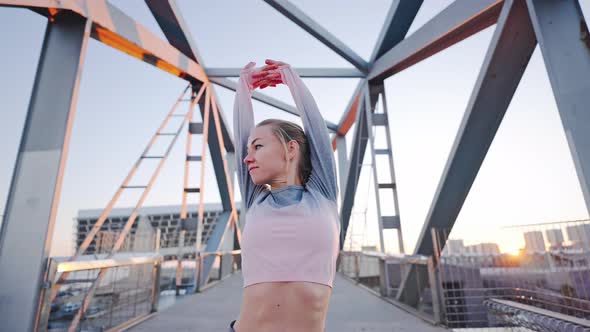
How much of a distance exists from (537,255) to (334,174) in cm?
325

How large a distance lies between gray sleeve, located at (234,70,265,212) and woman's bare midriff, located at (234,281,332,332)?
12.4 inches

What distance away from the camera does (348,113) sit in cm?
915

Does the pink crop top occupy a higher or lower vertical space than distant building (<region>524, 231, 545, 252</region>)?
higher

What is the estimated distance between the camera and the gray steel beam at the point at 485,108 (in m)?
2.82

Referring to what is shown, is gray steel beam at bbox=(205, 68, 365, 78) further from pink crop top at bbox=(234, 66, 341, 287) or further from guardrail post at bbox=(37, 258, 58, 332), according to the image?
pink crop top at bbox=(234, 66, 341, 287)

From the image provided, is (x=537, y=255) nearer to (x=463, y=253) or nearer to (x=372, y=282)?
(x=463, y=253)

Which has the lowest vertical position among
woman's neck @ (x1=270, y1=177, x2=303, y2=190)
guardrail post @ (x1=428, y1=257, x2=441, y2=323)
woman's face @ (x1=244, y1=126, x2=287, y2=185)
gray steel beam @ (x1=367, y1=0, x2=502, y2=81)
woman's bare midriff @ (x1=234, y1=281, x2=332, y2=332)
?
guardrail post @ (x1=428, y1=257, x2=441, y2=323)

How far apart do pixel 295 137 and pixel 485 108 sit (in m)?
3.05

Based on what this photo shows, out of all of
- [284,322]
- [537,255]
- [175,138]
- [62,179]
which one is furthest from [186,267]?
[284,322]

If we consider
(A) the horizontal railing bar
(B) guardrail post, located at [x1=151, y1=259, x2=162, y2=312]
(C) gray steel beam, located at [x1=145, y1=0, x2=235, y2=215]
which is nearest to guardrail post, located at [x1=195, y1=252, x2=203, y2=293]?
(B) guardrail post, located at [x1=151, y1=259, x2=162, y2=312]

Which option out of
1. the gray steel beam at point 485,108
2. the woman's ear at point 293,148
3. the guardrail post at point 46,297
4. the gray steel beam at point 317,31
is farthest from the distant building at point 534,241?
the guardrail post at point 46,297

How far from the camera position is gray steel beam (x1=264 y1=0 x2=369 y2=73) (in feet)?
16.9

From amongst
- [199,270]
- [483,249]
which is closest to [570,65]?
[483,249]

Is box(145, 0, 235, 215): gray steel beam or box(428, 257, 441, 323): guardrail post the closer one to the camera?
box(428, 257, 441, 323): guardrail post
